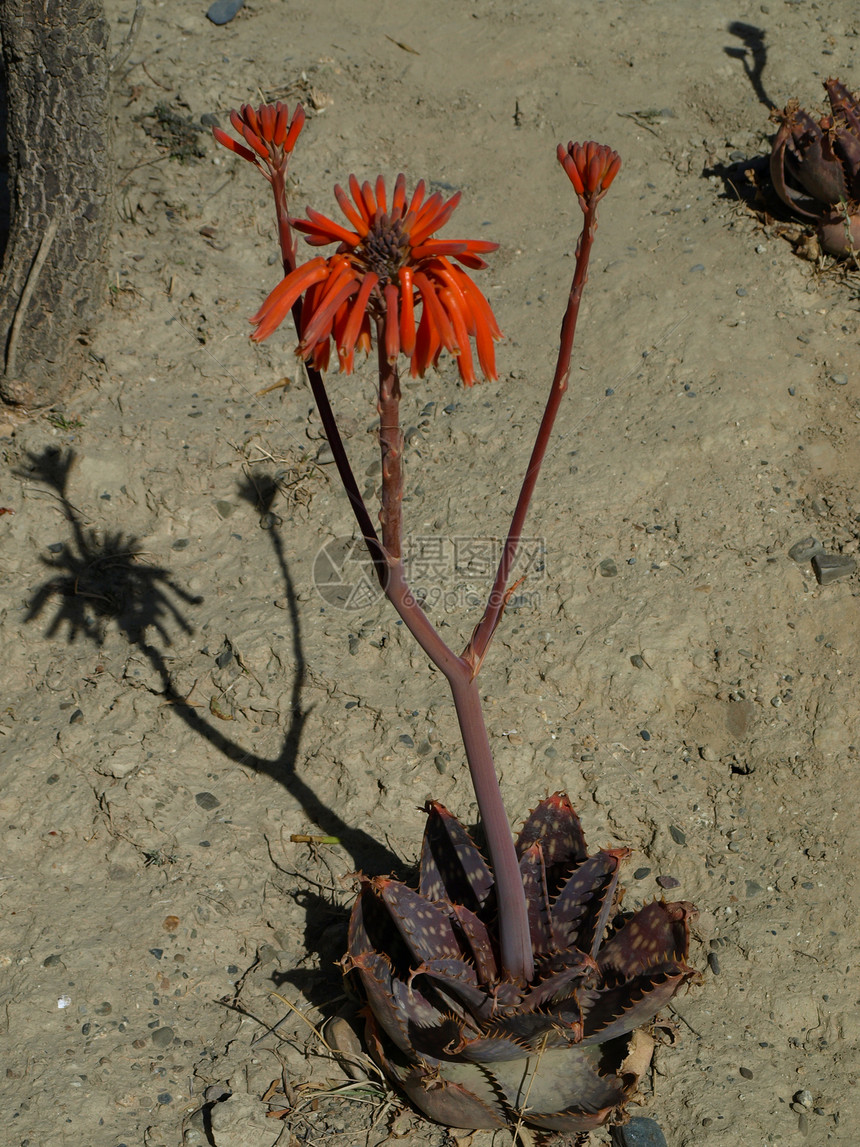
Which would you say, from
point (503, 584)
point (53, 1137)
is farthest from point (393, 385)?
point (53, 1137)

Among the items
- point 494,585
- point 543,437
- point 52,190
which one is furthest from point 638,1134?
point 52,190

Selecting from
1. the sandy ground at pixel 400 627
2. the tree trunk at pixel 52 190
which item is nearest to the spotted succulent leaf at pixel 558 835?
the sandy ground at pixel 400 627

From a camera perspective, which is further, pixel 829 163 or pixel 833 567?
pixel 829 163

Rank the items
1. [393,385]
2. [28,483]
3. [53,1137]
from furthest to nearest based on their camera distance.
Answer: [28,483] < [53,1137] < [393,385]

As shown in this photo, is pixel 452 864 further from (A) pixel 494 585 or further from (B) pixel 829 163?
(B) pixel 829 163

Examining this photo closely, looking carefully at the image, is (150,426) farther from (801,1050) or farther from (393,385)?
(801,1050)

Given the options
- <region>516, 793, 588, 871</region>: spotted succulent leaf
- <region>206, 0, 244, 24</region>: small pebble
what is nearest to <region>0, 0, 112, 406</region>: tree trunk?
<region>206, 0, 244, 24</region>: small pebble

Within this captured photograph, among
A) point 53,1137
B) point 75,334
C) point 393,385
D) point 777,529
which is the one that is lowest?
point 53,1137
